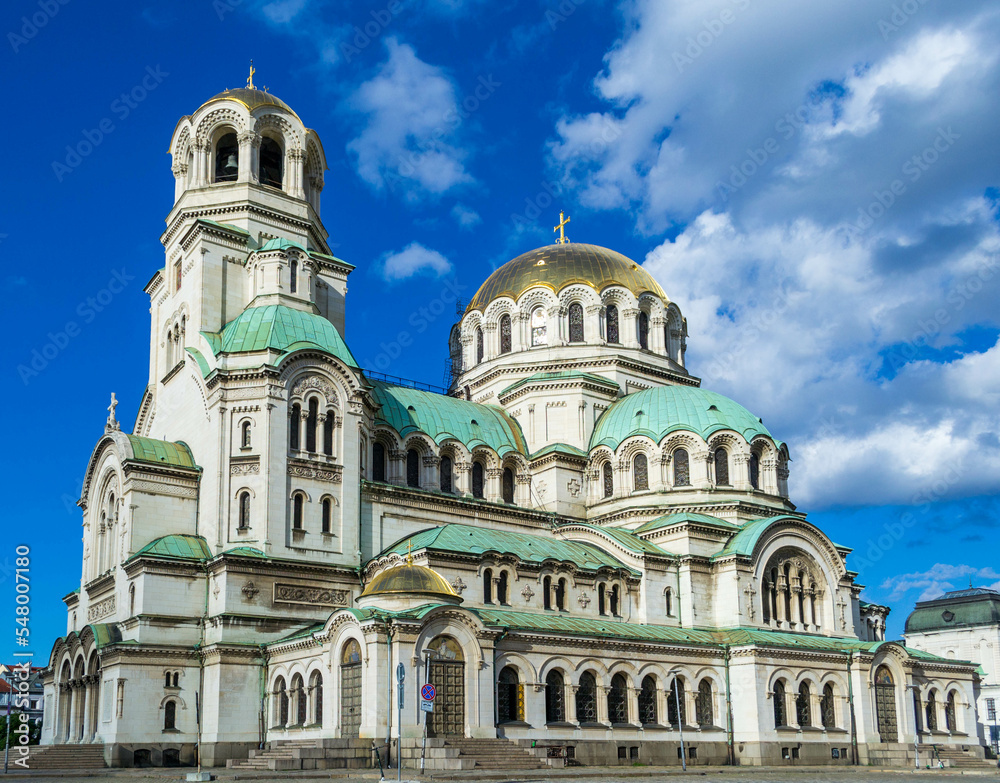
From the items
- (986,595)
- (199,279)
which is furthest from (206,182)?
(986,595)

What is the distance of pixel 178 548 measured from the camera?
4034 cm

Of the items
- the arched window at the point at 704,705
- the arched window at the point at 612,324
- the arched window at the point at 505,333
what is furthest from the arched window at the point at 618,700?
the arched window at the point at 505,333

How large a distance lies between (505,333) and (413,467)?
1289 cm

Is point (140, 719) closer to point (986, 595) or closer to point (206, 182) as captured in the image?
point (206, 182)

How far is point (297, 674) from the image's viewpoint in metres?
38.1

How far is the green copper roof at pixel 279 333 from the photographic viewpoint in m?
42.5

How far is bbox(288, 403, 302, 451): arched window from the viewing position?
41906mm

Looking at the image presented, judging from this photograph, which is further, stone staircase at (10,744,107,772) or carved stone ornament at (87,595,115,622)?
carved stone ornament at (87,595,115,622)

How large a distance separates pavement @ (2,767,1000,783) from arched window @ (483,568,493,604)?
26.1 feet

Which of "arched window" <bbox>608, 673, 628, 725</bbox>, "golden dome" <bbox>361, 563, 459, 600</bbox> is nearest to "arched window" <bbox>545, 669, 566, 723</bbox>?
"arched window" <bbox>608, 673, 628, 725</bbox>

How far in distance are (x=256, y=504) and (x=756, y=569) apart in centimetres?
2130

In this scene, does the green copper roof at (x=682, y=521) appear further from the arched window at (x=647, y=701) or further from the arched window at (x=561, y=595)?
the arched window at (x=647, y=701)

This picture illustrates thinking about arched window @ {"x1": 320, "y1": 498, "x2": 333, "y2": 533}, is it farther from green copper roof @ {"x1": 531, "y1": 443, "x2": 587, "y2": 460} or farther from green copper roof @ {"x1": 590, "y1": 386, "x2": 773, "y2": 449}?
green copper roof @ {"x1": 590, "y1": 386, "x2": 773, "y2": 449}

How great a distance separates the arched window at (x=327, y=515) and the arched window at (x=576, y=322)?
19421 millimetres
